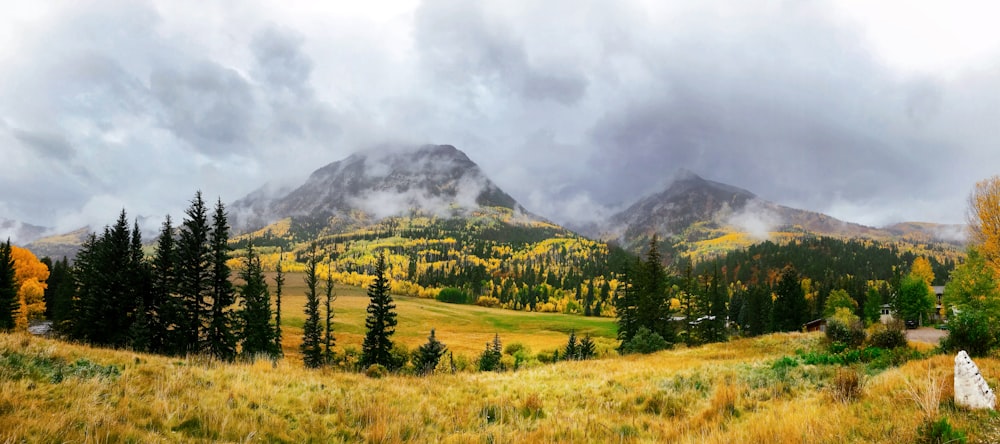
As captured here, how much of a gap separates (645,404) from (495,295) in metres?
189

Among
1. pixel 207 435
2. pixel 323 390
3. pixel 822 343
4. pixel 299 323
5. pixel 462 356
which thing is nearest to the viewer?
pixel 207 435

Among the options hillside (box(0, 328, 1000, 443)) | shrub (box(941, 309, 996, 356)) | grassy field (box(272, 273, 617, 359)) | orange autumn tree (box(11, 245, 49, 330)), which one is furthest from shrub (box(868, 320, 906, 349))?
orange autumn tree (box(11, 245, 49, 330))

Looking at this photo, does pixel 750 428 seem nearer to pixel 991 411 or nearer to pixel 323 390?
pixel 991 411

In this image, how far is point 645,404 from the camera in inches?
389

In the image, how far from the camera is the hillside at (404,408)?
5.79 m

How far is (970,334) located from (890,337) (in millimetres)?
3795

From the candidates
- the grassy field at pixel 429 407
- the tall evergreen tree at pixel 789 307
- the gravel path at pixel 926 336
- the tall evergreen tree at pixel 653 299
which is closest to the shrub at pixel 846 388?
the grassy field at pixel 429 407

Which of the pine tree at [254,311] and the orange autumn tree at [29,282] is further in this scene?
the orange autumn tree at [29,282]

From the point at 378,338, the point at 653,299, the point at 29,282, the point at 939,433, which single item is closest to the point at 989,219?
the point at 653,299

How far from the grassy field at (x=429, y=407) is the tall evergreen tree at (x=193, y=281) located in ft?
87.0

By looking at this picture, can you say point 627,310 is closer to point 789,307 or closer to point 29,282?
point 789,307

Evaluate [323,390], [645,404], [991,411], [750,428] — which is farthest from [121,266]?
[991,411]

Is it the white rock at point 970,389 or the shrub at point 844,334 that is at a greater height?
the white rock at point 970,389

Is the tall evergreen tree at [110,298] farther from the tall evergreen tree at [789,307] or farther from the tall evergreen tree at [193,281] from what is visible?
the tall evergreen tree at [789,307]
